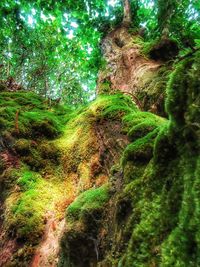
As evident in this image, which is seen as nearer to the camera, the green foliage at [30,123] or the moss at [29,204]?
the moss at [29,204]

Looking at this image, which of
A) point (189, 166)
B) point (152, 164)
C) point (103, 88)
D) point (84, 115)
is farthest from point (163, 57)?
point (189, 166)

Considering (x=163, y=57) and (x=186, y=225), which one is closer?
(x=186, y=225)

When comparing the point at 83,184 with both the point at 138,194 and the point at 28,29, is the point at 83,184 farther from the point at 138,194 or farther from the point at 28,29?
the point at 28,29

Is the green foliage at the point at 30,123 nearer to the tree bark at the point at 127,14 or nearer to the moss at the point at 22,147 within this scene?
the moss at the point at 22,147

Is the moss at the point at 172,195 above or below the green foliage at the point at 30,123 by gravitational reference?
below

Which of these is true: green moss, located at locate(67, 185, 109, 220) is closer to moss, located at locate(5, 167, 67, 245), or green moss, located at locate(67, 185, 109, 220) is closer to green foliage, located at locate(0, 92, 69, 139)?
moss, located at locate(5, 167, 67, 245)

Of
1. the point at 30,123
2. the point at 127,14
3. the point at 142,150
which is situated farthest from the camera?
the point at 127,14

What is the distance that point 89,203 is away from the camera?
10.7 feet

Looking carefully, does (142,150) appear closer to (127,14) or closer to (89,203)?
(89,203)

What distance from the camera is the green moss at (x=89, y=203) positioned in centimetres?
318

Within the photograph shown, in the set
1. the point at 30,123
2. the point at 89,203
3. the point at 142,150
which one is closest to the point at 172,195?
the point at 142,150

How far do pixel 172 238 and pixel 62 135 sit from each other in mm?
4896

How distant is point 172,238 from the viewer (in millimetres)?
1766

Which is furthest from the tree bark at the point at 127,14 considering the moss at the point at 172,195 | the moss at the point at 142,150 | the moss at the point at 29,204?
the moss at the point at 172,195
